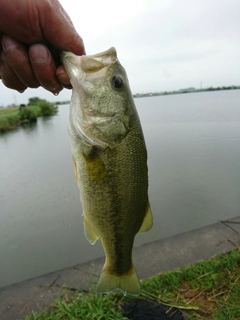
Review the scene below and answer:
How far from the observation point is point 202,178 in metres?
8.30

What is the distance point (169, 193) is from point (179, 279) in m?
4.05

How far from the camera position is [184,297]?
2.92 m

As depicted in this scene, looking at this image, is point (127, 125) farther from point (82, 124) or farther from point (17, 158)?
point (17, 158)

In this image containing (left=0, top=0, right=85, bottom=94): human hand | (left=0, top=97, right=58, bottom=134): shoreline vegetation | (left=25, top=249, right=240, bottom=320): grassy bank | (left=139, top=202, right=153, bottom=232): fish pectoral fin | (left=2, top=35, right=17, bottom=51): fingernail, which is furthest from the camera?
(left=0, top=97, right=58, bottom=134): shoreline vegetation

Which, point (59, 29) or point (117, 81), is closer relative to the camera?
point (59, 29)

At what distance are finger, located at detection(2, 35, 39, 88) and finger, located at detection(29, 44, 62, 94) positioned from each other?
50mm

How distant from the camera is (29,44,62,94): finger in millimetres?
1506

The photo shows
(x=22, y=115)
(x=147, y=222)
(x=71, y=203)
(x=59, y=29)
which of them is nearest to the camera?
(x=59, y=29)

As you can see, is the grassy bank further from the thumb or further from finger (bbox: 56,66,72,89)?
the thumb

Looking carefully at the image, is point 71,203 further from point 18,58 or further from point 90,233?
point 18,58

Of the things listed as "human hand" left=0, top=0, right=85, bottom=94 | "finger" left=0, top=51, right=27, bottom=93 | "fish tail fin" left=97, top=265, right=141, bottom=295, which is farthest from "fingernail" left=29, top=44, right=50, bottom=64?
"fish tail fin" left=97, top=265, right=141, bottom=295

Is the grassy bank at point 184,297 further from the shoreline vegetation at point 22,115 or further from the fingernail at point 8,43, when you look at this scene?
the shoreline vegetation at point 22,115

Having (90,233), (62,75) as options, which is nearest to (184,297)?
(90,233)

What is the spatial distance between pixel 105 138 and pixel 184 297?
88.7 inches
